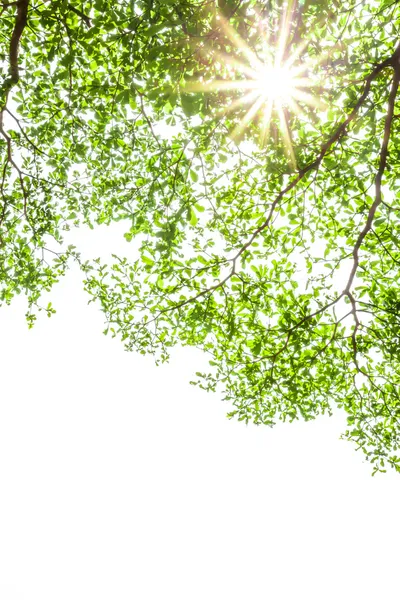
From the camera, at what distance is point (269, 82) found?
6.89 meters

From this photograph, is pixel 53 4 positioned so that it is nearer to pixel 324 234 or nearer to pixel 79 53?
pixel 79 53

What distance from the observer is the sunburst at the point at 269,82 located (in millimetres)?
6348

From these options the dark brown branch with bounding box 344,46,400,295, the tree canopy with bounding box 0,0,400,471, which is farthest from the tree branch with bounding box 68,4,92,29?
the dark brown branch with bounding box 344,46,400,295

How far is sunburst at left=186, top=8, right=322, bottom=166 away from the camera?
6.35m

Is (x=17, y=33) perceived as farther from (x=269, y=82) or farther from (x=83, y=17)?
(x=269, y=82)

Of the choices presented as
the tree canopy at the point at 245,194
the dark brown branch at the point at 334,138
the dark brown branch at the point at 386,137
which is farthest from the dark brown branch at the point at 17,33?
the dark brown branch at the point at 386,137

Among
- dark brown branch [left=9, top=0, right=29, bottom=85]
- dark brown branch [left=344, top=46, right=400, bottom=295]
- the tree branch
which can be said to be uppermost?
the tree branch

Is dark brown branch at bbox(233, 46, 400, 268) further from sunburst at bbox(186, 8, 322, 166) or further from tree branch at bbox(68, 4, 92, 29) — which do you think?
tree branch at bbox(68, 4, 92, 29)

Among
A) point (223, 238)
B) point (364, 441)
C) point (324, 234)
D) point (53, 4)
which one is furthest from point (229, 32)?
point (364, 441)

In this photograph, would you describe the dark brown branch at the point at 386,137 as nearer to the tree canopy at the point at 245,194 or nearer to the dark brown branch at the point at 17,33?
the tree canopy at the point at 245,194

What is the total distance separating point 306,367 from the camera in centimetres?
855

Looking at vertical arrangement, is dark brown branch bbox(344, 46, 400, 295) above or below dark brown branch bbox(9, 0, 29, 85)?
below

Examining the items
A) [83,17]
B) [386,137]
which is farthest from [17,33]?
[386,137]

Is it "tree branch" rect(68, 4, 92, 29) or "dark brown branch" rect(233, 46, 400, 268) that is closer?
"dark brown branch" rect(233, 46, 400, 268)
